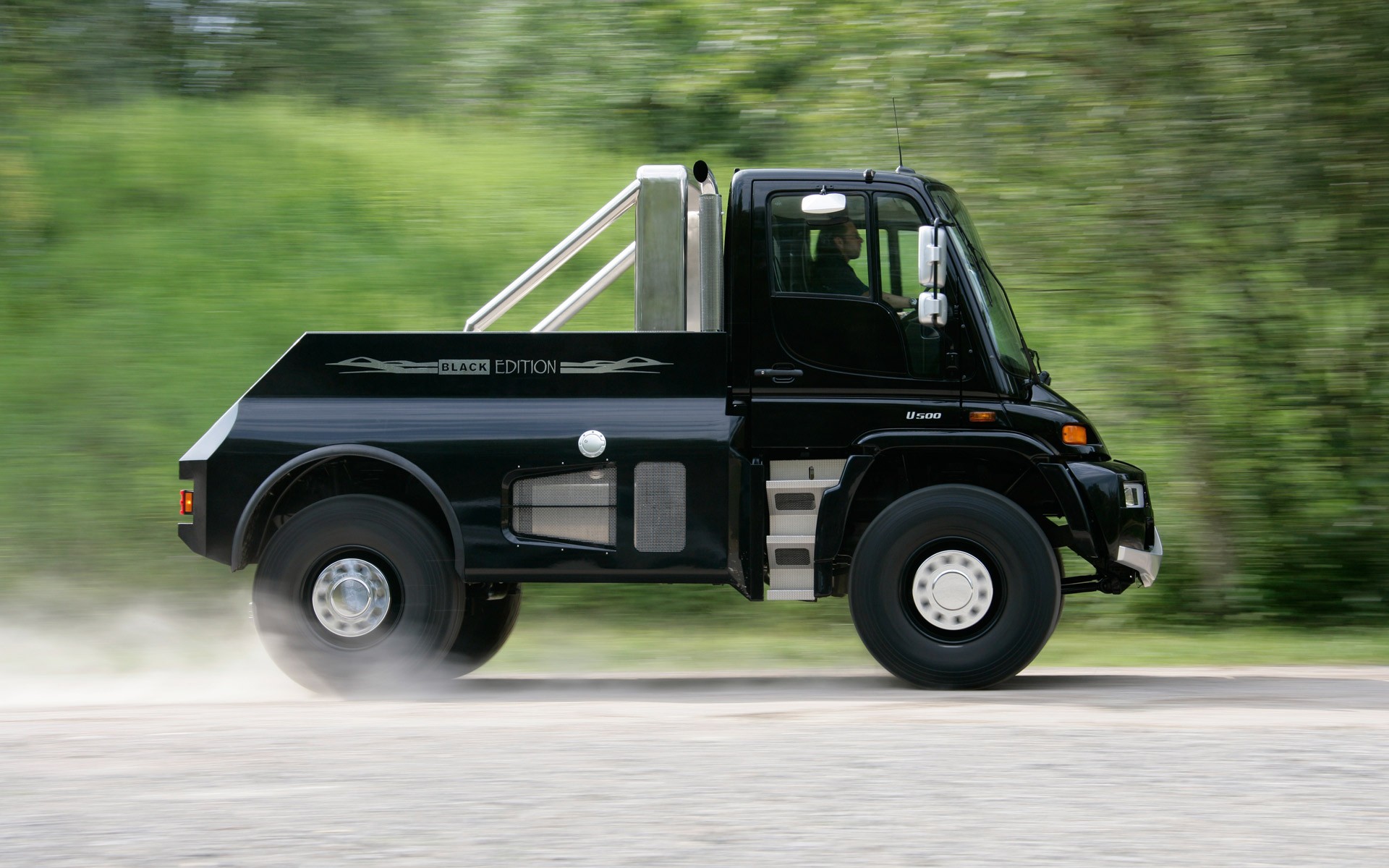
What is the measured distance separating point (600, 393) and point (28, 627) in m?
6.08

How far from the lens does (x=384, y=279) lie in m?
14.1

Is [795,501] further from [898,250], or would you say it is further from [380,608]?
[380,608]

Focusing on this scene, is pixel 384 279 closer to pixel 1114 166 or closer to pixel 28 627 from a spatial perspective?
pixel 28 627

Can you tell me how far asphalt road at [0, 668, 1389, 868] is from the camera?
4508 mm

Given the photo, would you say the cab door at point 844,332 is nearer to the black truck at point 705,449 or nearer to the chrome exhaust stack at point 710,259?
the black truck at point 705,449

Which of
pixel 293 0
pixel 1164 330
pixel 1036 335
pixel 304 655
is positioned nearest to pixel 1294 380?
pixel 1164 330

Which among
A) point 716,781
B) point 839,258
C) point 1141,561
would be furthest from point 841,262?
point 716,781

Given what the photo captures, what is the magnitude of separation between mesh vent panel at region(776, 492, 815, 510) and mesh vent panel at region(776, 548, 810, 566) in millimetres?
214

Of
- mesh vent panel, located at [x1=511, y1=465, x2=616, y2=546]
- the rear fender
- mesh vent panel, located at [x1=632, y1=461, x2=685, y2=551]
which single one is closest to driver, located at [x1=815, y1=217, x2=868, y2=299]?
mesh vent panel, located at [x1=632, y1=461, x2=685, y2=551]

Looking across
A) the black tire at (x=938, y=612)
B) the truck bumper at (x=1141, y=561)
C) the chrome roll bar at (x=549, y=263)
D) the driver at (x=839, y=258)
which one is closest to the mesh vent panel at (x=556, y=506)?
the chrome roll bar at (x=549, y=263)

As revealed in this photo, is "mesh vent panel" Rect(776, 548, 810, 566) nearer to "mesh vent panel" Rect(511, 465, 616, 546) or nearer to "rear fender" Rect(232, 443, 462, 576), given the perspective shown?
"mesh vent panel" Rect(511, 465, 616, 546)

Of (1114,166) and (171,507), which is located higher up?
(1114,166)

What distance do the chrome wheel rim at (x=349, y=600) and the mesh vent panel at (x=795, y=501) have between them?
2.06 meters

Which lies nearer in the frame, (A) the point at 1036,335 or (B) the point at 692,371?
(B) the point at 692,371
